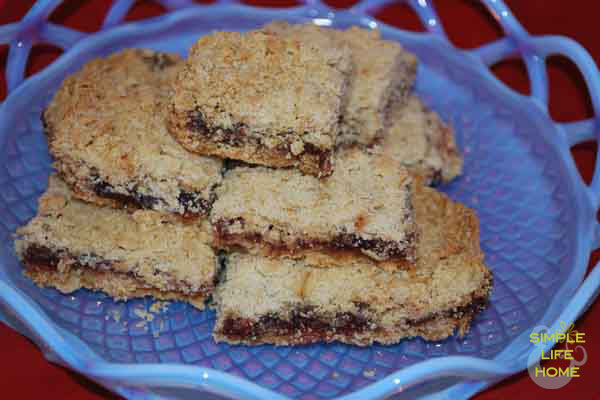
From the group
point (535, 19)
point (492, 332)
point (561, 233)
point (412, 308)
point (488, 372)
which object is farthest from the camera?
point (535, 19)

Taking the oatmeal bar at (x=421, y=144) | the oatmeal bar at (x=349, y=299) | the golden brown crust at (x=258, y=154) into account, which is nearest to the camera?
the oatmeal bar at (x=349, y=299)

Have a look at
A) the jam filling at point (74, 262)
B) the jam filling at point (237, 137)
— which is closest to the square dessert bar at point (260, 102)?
the jam filling at point (237, 137)

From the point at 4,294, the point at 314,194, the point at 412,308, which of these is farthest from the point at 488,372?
the point at 4,294

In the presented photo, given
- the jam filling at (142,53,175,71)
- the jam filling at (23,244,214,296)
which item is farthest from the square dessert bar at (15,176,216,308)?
the jam filling at (142,53,175,71)

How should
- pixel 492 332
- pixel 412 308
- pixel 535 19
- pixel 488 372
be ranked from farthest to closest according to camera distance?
pixel 535 19
pixel 492 332
pixel 412 308
pixel 488 372

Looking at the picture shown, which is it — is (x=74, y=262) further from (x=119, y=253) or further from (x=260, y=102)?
(x=260, y=102)

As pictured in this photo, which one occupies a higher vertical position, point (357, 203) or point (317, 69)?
point (317, 69)

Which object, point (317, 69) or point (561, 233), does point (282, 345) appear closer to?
point (317, 69)

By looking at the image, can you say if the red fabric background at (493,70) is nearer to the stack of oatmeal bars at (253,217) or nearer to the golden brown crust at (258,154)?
the stack of oatmeal bars at (253,217)
